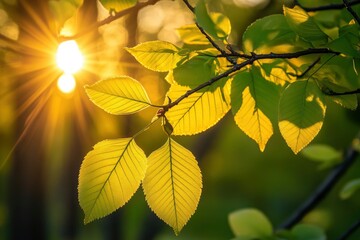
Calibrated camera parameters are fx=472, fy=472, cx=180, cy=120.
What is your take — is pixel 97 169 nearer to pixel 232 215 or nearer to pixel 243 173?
pixel 232 215

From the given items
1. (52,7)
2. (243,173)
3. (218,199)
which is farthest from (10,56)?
(218,199)

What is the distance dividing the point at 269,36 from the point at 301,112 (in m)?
0.14

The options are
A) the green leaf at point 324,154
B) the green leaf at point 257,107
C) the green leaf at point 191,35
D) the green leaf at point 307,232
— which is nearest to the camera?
the green leaf at point 257,107

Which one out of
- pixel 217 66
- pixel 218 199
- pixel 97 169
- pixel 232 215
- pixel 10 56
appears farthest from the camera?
pixel 218 199

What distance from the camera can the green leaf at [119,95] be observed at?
2.15 feet

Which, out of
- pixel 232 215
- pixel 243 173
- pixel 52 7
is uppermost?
pixel 243 173

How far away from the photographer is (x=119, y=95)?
2.19 ft

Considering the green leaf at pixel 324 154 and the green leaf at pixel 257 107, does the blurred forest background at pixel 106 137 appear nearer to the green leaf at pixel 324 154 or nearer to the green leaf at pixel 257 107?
the green leaf at pixel 257 107

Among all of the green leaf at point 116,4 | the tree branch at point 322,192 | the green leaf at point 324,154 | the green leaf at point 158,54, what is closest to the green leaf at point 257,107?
the green leaf at point 158,54

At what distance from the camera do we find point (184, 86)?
2.32ft

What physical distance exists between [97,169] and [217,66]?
0.82 ft

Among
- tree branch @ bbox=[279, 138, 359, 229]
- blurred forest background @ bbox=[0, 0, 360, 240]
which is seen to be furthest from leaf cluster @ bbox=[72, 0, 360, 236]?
tree branch @ bbox=[279, 138, 359, 229]

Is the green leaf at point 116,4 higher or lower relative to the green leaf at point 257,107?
higher

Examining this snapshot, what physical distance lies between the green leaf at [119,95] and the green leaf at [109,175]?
47mm
